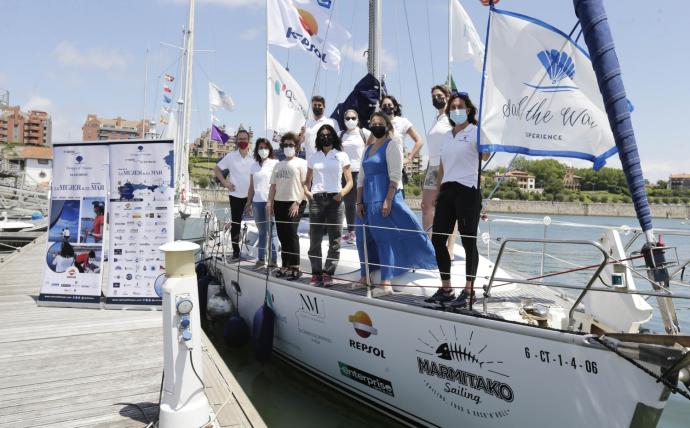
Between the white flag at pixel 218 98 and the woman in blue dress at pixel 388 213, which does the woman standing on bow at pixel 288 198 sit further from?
the white flag at pixel 218 98

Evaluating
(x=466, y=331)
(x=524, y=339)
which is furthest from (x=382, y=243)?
(x=524, y=339)

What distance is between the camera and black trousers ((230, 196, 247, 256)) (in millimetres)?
7496

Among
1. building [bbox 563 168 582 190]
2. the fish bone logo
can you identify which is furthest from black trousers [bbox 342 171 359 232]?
building [bbox 563 168 582 190]

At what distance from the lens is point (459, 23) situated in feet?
36.7

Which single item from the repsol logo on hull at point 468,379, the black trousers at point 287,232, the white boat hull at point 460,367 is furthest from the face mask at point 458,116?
the black trousers at point 287,232

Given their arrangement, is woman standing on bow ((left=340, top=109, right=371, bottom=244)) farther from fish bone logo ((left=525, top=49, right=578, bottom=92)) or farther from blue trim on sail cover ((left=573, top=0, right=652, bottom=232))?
blue trim on sail cover ((left=573, top=0, right=652, bottom=232))

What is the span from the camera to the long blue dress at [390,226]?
192 inches

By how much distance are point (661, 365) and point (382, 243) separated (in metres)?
2.59

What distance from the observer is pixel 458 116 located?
4359 mm

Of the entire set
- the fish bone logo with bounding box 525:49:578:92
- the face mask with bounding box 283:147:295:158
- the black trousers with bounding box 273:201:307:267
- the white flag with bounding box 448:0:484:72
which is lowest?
the black trousers with bounding box 273:201:307:267

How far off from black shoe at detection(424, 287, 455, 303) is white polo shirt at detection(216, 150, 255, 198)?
156 inches

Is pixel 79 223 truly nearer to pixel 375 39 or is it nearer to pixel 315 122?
pixel 315 122

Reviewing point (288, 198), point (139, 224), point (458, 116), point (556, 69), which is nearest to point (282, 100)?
point (288, 198)

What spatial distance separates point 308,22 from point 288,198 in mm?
4039
